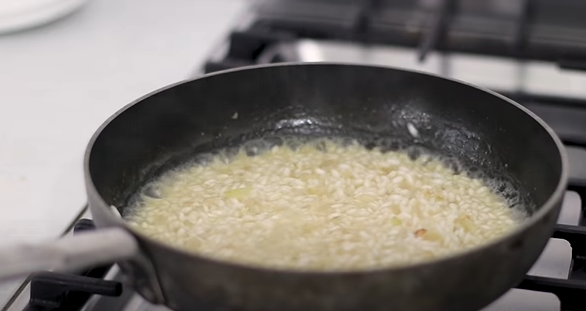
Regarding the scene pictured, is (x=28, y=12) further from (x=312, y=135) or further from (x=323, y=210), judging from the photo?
(x=323, y=210)

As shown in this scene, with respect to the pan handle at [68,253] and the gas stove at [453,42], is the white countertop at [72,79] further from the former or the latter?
the pan handle at [68,253]

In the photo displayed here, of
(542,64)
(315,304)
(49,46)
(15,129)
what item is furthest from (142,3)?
(315,304)

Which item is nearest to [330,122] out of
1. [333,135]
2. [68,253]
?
[333,135]

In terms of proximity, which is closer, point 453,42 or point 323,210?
point 323,210

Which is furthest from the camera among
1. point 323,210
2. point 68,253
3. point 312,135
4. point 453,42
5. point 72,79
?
point 453,42

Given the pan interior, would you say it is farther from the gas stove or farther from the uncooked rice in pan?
the gas stove

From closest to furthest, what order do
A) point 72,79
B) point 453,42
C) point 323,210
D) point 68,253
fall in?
point 68,253
point 323,210
point 72,79
point 453,42
